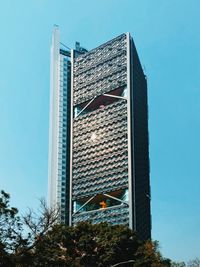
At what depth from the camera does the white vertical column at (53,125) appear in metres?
180

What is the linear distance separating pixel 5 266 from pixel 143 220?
12217 centimetres

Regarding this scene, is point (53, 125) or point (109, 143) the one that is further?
point (53, 125)

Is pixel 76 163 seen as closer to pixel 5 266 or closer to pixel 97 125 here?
pixel 97 125

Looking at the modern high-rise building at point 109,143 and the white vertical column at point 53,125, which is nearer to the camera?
the modern high-rise building at point 109,143

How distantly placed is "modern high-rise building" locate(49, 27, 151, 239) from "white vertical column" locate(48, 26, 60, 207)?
0.58 metres

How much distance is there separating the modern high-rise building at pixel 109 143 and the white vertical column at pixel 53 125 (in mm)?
579

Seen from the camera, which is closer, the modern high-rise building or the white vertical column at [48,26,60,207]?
the modern high-rise building

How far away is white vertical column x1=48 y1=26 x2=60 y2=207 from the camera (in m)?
180

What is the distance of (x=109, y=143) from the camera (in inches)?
6019

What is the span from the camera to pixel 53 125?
18812 cm

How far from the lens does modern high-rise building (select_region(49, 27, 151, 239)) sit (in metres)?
145

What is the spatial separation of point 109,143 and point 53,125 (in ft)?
135

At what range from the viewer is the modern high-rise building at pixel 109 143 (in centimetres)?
14512

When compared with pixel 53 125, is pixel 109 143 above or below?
below
